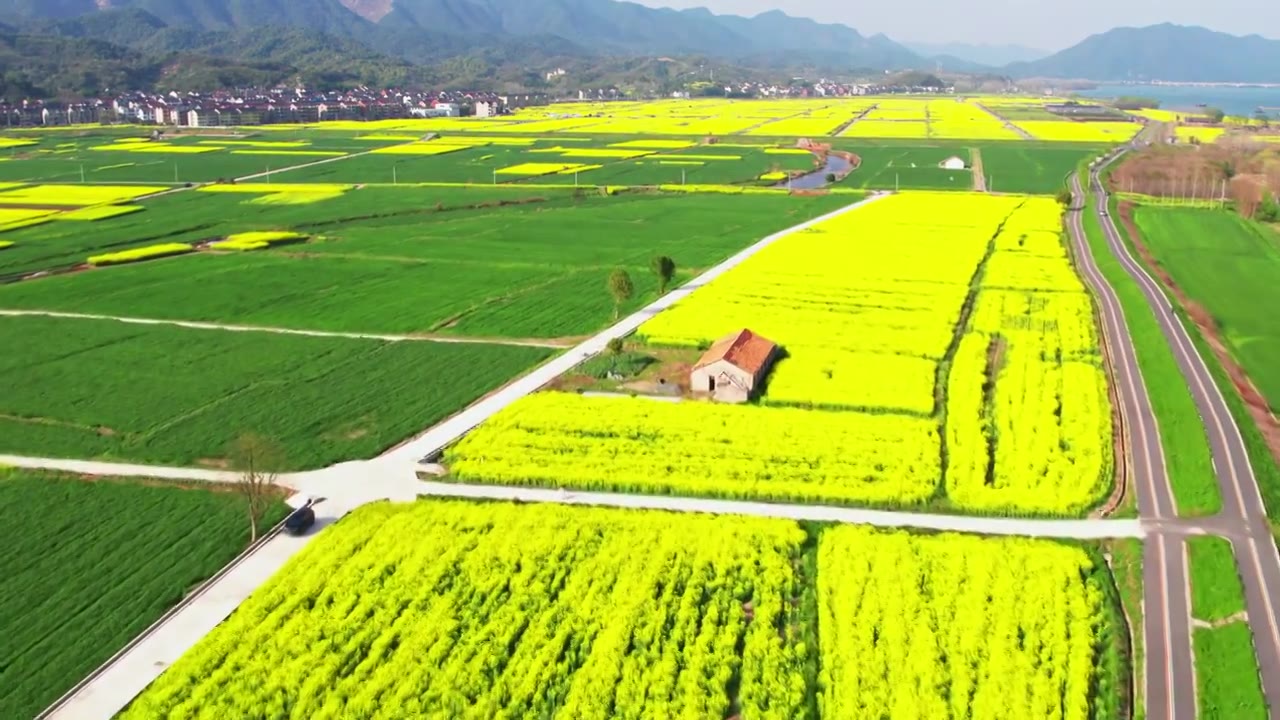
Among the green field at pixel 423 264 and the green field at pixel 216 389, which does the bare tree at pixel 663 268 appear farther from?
the green field at pixel 216 389

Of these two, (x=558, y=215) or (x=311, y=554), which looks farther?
(x=558, y=215)

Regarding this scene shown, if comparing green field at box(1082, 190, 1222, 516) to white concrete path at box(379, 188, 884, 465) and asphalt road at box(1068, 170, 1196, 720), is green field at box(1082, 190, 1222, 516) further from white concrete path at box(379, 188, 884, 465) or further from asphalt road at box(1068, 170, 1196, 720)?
white concrete path at box(379, 188, 884, 465)

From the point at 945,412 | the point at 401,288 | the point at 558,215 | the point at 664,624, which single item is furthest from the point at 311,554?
the point at 558,215

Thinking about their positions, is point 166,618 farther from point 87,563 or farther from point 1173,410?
point 1173,410

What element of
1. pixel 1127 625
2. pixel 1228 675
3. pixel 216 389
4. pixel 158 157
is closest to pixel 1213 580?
pixel 1127 625

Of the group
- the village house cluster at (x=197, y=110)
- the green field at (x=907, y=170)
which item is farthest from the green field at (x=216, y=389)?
the village house cluster at (x=197, y=110)

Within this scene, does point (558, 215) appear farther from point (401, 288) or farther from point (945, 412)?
point (945, 412)
